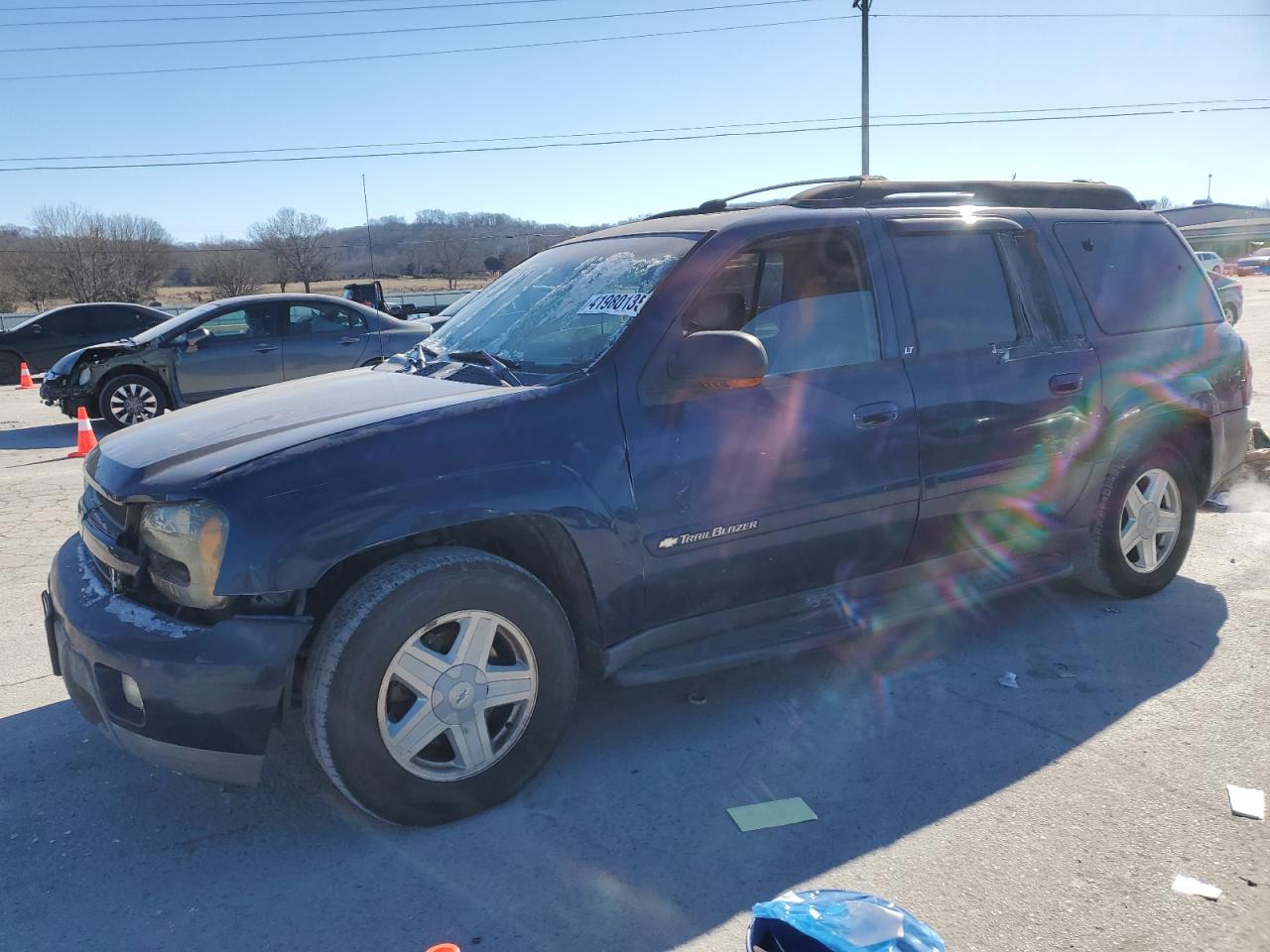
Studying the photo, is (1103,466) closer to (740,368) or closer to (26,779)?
(740,368)

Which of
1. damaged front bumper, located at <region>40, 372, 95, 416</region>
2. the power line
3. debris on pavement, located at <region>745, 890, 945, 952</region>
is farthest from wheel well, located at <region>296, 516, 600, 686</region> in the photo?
the power line

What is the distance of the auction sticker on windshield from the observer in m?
3.41

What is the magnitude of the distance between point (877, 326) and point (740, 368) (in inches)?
35.5

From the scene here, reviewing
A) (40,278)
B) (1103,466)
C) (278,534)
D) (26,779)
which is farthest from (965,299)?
(40,278)

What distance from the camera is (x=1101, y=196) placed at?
16.3 ft

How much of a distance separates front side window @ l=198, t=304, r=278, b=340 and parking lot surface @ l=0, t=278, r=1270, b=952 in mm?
7607

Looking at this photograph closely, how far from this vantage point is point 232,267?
57.0 meters

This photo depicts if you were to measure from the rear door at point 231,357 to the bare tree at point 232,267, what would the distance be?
45872 millimetres

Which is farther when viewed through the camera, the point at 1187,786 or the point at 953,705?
the point at 953,705

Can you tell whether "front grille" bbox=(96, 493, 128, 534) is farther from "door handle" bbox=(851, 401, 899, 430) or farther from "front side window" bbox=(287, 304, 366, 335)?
"front side window" bbox=(287, 304, 366, 335)

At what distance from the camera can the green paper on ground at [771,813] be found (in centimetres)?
299

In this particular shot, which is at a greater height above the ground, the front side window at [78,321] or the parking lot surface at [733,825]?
the front side window at [78,321]

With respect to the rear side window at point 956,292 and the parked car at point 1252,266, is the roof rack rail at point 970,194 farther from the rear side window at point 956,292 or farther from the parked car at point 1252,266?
the parked car at point 1252,266

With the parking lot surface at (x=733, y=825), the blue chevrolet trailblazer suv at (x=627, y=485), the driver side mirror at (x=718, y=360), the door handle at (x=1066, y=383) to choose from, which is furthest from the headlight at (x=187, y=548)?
the door handle at (x=1066, y=383)
